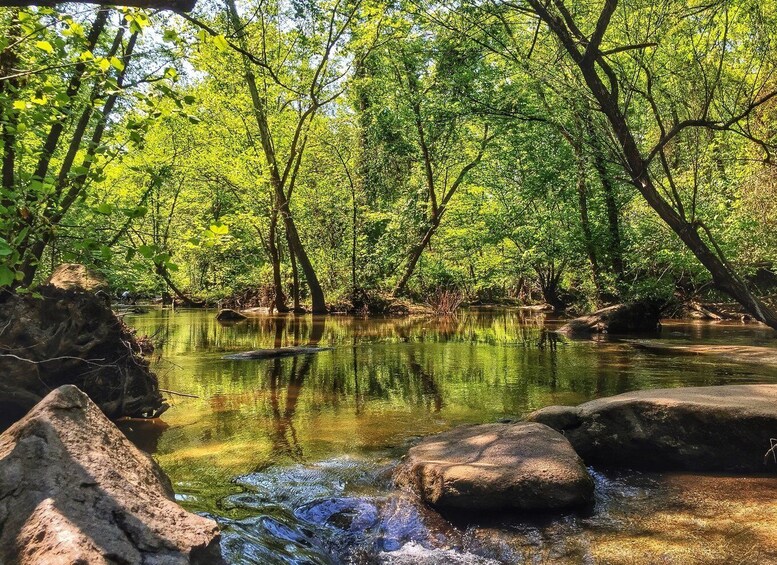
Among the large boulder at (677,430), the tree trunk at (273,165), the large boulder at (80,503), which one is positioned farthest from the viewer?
the tree trunk at (273,165)

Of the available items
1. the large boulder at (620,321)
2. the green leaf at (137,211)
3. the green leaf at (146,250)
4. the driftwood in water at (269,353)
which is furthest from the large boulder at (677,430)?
the large boulder at (620,321)

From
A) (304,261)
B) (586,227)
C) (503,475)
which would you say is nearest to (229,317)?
(304,261)

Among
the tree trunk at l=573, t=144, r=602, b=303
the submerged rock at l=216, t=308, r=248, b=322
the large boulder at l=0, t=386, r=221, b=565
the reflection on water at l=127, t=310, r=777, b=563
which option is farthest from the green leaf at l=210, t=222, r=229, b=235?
the submerged rock at l=216, t=308, r=248, b=322

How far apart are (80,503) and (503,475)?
8.10 feet

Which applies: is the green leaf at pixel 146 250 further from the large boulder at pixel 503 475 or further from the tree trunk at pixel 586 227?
the tree trunk at pixel 586 227

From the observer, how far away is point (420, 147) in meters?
22.6

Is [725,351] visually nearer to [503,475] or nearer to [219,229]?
[503,475]

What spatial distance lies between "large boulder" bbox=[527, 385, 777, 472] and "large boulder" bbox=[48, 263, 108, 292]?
5319mm

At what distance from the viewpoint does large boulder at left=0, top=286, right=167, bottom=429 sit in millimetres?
Answer: 5719

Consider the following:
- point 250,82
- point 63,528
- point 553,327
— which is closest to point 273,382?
point 63,528

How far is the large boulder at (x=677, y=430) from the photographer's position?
170 inches

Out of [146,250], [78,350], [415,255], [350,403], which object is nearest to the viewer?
[146,250]

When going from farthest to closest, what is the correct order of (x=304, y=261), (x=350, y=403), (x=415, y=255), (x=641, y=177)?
(x=415, y=255)
(x=304, y=261)
(x=641, y=177)
(x=350, y=403)

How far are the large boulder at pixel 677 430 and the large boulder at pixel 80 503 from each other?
11.2 feet
